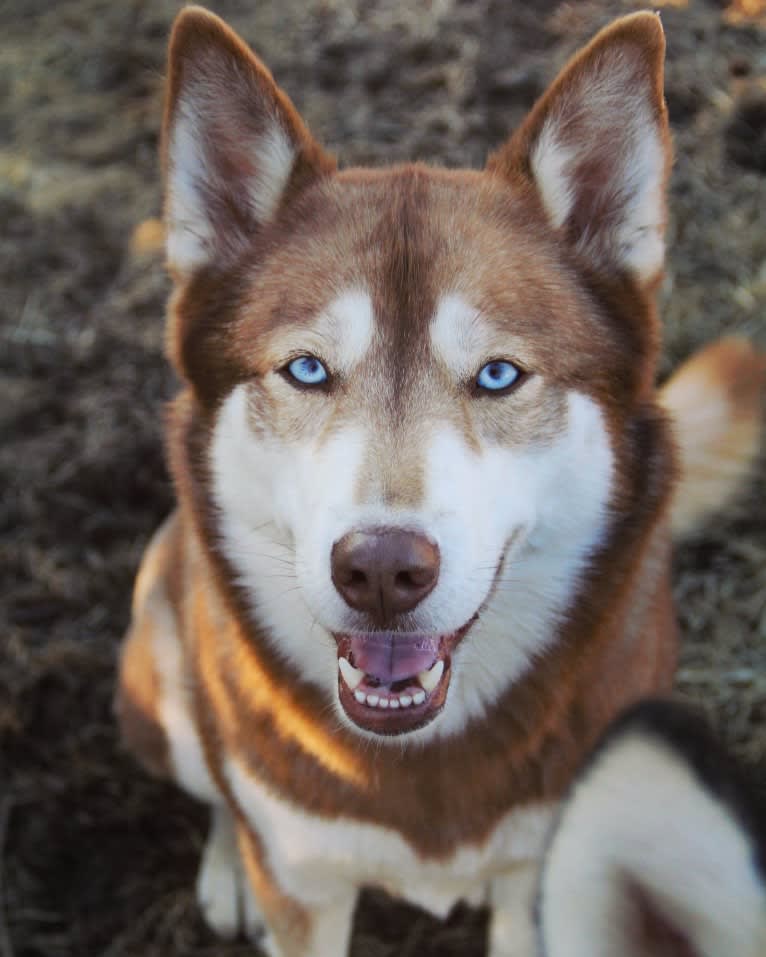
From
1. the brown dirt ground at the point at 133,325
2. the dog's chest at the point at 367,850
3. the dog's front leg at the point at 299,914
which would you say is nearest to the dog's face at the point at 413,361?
the dog's chest at the point at 367,850

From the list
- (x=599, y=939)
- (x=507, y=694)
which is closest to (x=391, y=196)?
(x=507, y=694)

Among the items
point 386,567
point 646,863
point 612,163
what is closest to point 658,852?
point 646,863

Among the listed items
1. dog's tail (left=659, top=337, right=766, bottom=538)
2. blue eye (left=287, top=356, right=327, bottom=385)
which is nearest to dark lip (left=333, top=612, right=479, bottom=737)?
blue eye (left=287, top=356, right=327, bottom=385)

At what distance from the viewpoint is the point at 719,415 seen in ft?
8.48

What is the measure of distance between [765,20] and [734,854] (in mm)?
4021

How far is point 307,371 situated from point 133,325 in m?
2.20

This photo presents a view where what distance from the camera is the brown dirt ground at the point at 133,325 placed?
2.73 metres

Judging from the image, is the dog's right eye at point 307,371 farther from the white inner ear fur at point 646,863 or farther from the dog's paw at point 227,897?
the dog's paw at point 227,897

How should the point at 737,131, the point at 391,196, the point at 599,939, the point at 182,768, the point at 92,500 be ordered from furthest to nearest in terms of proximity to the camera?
the point at 737,131, the point at 92,500, the point at 182,768, the point at 391,196, the point at 599,939

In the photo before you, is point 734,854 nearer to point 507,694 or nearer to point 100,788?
point 507,694

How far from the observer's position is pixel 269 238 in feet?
6.32

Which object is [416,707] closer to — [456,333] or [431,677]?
[431,677]

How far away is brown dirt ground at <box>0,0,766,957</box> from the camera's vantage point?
273cm

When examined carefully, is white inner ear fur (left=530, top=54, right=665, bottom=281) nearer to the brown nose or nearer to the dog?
the dog
